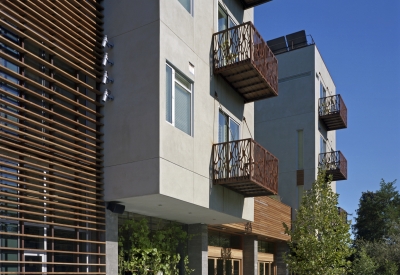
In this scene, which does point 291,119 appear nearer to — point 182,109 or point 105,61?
point 182,109

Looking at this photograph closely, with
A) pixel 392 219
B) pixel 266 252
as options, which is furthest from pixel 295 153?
pixel 392 219

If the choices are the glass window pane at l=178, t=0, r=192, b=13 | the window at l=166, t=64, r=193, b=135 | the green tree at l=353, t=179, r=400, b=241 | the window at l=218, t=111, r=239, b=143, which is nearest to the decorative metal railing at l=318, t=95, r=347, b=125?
the window at l=218, t=111, r=239, b=143

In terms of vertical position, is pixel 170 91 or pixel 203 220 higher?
pixel 170 91

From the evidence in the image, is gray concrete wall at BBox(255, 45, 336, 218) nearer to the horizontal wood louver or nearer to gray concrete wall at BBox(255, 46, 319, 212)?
gray concrete wall at BBox(255, 46, 319, 212)

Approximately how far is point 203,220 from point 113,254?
15.6ft

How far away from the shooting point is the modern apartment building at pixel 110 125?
8.70 meters

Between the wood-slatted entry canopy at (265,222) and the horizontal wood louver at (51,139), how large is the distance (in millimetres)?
7983

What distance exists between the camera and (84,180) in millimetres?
10141

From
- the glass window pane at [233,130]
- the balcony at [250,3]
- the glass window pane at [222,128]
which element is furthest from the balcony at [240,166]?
the balcony at [250,3]

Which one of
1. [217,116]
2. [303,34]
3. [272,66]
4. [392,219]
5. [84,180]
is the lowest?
[392,219]

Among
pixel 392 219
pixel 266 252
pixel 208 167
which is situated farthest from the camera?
pixel 392 219

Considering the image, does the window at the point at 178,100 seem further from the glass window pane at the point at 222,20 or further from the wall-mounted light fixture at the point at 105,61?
the glass window pane at the point at 222,20

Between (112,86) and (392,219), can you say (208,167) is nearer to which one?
(112,86)

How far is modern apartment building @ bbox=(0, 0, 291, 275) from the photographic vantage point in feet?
28.6
